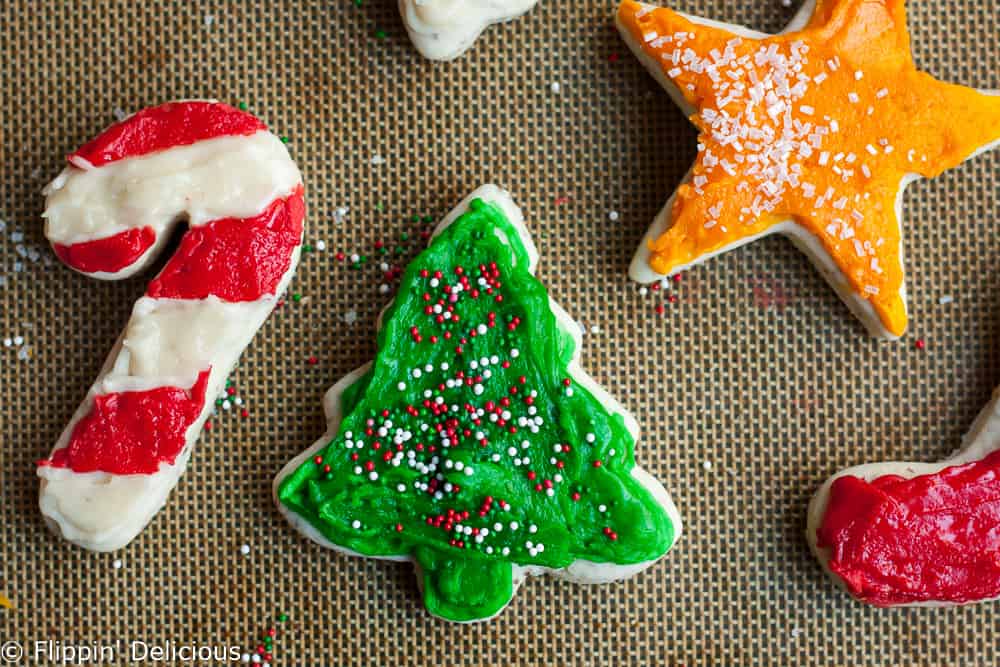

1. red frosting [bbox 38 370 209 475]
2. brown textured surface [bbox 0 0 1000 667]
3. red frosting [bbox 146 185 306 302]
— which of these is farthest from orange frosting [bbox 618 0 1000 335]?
red frosting [bbox 38 370 209 475]

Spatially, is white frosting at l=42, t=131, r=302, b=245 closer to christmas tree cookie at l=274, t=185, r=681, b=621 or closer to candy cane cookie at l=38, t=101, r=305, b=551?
candy cane cookie at l=38, t=101, r=305, b=551

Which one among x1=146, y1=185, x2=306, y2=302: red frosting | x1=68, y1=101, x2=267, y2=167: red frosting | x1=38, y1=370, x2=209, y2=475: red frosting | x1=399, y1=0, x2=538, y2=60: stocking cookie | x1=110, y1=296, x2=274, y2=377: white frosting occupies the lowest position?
x1=38, y1=370, x2=209, y2=475: red frosting

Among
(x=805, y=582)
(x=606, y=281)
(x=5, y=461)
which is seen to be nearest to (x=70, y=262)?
(x=5, y=461)

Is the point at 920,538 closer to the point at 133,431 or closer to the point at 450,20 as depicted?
the point at 450,20

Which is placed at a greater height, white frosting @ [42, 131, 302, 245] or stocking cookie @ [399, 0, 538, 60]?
stocking cookie @ [399, 0, 538, 60]

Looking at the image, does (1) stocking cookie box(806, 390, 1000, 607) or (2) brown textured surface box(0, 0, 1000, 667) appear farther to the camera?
(2) brown textured surface box(0, 0, 1000, 667)

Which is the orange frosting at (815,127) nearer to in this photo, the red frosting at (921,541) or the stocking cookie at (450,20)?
the stocking cookie at (450,20)

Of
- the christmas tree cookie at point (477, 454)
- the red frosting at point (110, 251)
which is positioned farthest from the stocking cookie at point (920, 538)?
the red frosting at point (110, 251)
